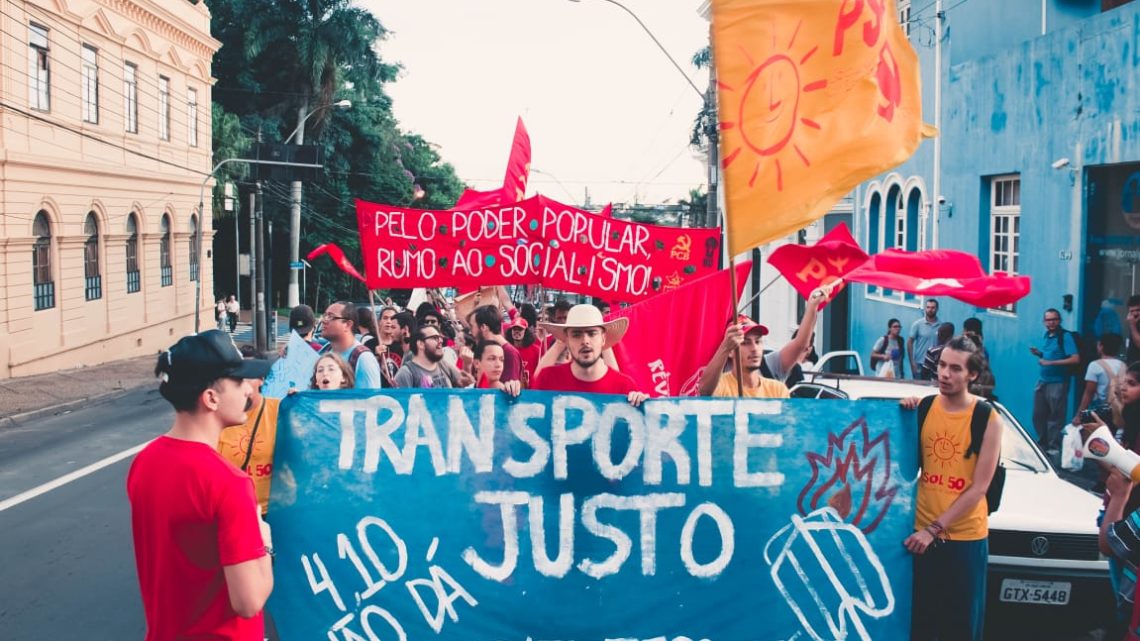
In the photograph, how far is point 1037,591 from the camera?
657 cm

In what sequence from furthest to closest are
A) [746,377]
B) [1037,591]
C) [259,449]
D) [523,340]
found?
[523,340] < [746,377] < [1037,591] < [259,449]

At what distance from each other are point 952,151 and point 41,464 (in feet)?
46.5

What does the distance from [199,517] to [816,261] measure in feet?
17.3

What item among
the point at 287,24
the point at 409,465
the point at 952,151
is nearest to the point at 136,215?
the point at 287,24

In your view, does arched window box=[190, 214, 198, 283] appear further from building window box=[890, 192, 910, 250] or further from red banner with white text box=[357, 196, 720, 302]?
red banner with white text box=[357, 196, 720, 302]

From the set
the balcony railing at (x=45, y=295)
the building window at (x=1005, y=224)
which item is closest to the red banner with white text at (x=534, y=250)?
the building window at (x=1005, y=224)

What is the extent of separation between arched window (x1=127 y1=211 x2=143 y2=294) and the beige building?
0.15 ft

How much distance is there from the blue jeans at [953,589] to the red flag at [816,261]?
2.45m

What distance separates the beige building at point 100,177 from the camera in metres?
26.6

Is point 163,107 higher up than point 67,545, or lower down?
higher up

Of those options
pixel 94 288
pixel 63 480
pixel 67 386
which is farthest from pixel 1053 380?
pixel 94 288

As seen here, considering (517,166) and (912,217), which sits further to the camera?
(912,217)

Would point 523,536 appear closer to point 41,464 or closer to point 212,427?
point 212,427

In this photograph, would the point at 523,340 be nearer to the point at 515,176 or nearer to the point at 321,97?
the point at 515,176
